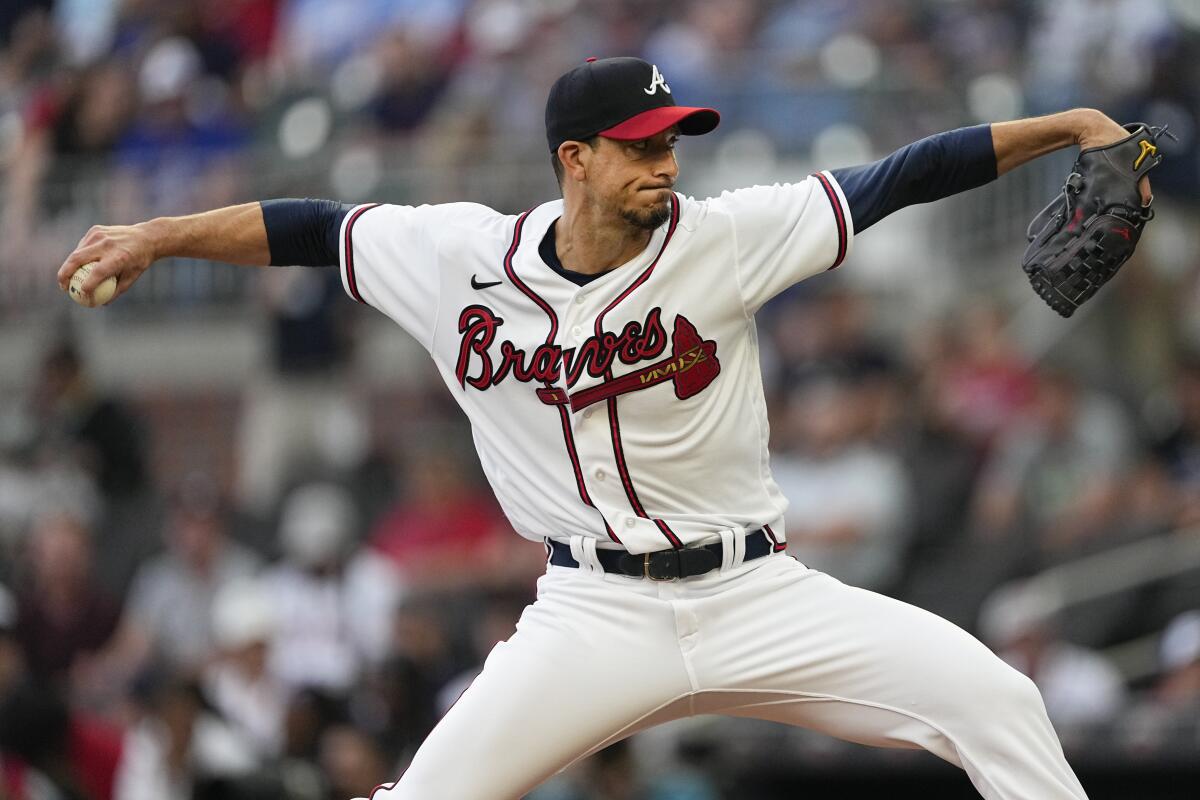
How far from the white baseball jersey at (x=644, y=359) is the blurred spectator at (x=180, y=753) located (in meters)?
3.10

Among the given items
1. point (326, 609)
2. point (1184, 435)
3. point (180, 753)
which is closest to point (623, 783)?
point (180, 753)

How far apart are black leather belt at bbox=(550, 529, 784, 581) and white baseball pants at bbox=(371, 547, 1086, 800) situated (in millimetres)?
22

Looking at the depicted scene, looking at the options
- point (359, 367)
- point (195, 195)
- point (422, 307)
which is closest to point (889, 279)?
point (359, 367)

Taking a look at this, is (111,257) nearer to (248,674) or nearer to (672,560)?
(672,560)

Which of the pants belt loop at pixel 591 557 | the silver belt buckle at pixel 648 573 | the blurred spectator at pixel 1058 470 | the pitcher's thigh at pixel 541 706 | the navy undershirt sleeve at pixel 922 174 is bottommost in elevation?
the blurred spectator at pixel 1058 470

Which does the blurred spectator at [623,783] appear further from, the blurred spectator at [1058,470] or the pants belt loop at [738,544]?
the pants belt loop at [738,544]

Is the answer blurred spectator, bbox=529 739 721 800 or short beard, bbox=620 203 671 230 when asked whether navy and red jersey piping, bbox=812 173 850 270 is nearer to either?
short beard, bbox=620 203 671 230

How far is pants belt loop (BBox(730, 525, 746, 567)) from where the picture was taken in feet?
12.6

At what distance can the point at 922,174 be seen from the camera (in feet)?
12.3

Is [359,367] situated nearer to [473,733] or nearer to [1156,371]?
[1156,371]

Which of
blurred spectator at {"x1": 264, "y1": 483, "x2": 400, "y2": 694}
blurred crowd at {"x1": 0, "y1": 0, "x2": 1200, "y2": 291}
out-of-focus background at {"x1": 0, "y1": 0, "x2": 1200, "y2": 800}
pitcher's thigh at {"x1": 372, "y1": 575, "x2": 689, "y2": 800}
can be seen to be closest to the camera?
pitcher's thigh at {"x1": 372, "y1": 575, "x2": 689, "y2": 800}

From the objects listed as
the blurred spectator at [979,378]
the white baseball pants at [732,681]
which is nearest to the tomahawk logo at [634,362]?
the white baseball pants at [732,681]

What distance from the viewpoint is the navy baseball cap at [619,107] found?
3768mm

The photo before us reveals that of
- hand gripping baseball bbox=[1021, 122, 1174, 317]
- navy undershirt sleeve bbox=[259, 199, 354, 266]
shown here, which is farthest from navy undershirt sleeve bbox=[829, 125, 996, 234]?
navy undershirt sleeve bbox=[259, 199, 354, 266]
